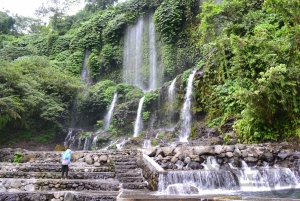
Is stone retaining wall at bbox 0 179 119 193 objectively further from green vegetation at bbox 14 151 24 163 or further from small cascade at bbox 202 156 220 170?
green vegetation at bbox 14 151 24 163

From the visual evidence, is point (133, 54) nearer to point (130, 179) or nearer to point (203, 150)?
point (203, 150)

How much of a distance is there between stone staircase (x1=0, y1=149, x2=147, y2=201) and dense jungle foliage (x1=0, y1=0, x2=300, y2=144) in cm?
485

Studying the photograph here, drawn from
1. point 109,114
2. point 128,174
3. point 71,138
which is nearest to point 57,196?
point 128,174

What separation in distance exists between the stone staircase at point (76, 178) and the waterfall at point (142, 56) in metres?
13.9

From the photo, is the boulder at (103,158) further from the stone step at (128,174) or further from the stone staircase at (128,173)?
the stone step at (128,174)

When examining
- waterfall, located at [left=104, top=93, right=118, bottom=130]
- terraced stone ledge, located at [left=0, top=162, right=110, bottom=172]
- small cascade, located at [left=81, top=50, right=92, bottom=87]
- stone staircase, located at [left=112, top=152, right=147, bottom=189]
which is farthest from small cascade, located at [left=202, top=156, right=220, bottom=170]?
small cascade, located at [left=81, top=50, right=92, bottom=87]

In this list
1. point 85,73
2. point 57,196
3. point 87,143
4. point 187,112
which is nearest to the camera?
point 57,196

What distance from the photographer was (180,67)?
72.5 ft

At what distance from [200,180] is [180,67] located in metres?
15.5

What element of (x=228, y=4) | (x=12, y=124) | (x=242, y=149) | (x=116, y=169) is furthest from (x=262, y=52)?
(x=12, y=124)

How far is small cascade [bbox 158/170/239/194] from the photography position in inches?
280

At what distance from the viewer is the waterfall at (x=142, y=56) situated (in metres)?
24.4

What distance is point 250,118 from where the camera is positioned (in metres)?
10.4

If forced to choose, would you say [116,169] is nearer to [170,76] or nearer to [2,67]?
[2,67]
